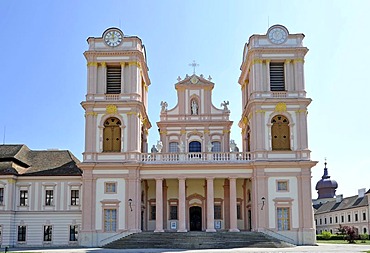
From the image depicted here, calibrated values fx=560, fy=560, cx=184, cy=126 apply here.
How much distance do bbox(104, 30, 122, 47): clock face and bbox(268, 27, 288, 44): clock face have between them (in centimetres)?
1295

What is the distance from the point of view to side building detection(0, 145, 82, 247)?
47281 millimetres

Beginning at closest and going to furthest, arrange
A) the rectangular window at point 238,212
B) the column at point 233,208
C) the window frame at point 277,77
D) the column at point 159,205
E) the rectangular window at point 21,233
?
1. the column at point 233,208
2. the column at point 159,205
3. the rectangular window at point 21,233
4. the window frame at point 277,77
5. the rectangular window at point 238,212

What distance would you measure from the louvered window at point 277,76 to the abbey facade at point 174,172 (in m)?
0.09

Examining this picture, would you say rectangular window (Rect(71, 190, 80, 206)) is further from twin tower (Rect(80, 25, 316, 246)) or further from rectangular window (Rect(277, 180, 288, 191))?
rectangular window (Rect(277, 180, 288, 191))

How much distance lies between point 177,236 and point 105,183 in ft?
24.6

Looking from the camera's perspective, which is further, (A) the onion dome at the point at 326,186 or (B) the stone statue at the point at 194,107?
(A) the onion dome at the point at 326,186

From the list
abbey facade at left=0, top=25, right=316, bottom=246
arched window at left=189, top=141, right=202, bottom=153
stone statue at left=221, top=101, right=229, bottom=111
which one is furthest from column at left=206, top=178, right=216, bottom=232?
stone statue at left=221, top=101, right=229, bottom=111

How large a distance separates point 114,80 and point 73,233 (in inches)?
531

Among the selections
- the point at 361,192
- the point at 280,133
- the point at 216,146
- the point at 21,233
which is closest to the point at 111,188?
the point at 21,233

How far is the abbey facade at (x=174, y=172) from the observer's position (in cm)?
4491

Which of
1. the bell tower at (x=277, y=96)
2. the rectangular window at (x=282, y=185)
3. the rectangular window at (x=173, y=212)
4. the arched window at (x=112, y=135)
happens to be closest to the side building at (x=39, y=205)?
the arched window at (x=112, y=135)

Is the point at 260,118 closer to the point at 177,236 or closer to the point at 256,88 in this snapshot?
the point at 256,88

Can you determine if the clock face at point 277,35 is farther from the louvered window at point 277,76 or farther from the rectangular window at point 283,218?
the rectangular window at point 283,218

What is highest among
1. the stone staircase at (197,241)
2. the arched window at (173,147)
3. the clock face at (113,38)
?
the clock face at (113,38)
